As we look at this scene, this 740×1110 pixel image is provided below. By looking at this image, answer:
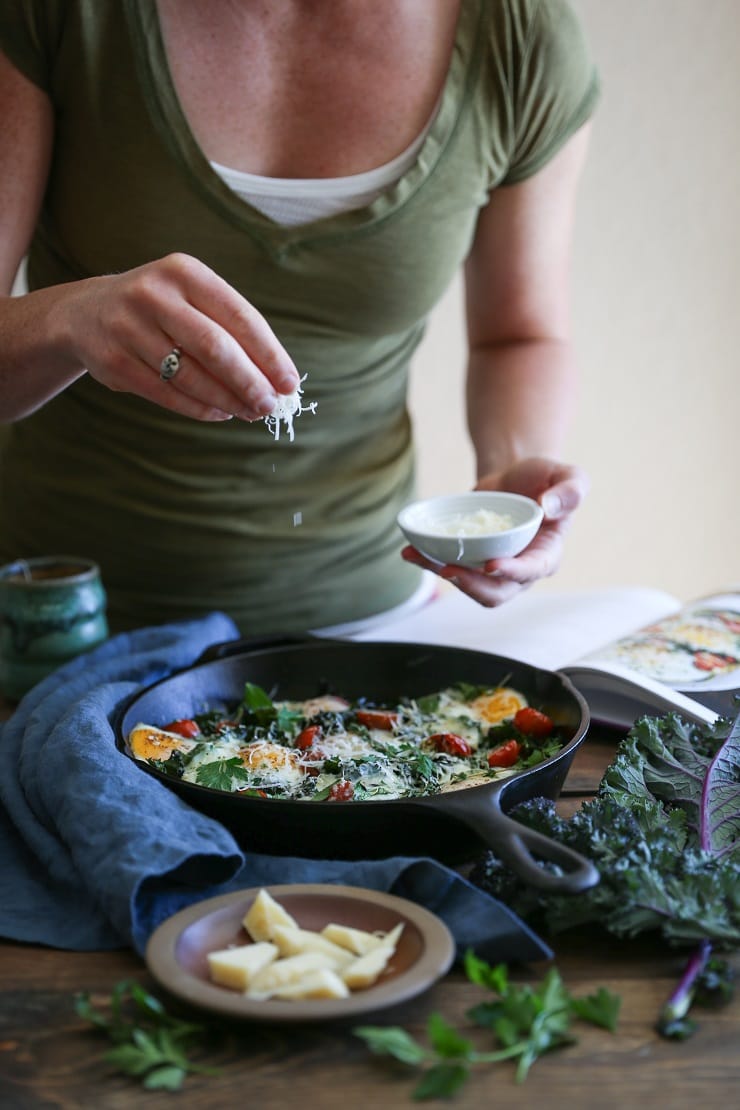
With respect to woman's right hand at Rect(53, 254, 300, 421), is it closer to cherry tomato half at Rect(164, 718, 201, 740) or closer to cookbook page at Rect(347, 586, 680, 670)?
cherry tomato half at Rect(164, 718, 201, 740)

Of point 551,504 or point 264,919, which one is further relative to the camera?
point 551,504

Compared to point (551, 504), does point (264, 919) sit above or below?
below

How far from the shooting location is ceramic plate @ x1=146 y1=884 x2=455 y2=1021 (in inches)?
32.1

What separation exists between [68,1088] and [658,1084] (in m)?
0.41

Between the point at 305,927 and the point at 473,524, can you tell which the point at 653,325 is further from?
the point at 305,927

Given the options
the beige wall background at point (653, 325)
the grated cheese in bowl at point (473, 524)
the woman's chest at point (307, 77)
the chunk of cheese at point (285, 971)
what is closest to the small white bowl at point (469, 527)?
the grated cheese in bowl at point (473, 524)

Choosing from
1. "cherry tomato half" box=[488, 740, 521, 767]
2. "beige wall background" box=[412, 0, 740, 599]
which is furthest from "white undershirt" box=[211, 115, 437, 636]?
"beige wall background" box=[412, 0, 740, 599]

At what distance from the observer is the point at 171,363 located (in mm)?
1150

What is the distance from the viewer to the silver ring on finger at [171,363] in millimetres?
1148

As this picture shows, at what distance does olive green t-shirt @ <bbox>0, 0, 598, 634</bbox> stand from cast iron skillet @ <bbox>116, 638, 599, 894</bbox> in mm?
294

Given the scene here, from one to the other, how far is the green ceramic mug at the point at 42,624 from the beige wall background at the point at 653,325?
6.80 feet

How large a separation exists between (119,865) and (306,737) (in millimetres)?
376

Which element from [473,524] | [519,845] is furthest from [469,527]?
[519,845]

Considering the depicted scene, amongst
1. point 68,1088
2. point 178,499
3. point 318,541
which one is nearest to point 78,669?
point 178,499
